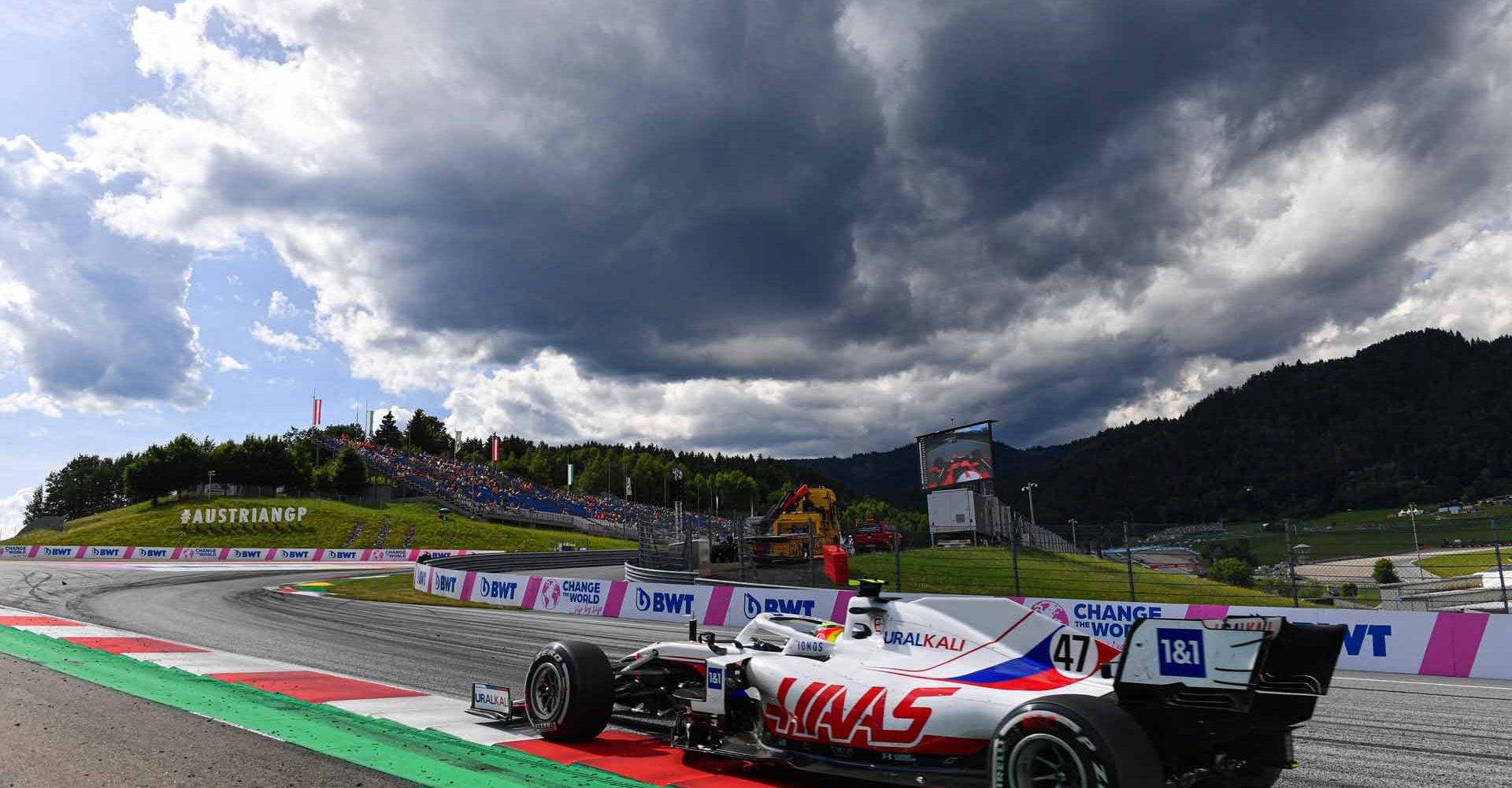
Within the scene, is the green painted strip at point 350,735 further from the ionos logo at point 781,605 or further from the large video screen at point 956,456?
the large video screen at point 956,456

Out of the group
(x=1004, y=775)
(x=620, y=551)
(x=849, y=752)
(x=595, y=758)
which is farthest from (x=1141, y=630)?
(x=620, y=551)

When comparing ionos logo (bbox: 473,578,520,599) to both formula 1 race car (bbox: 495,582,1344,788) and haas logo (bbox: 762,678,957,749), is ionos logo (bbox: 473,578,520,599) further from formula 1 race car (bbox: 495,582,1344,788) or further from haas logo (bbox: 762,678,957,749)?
haas logo (bbox: 762,678,957,749)

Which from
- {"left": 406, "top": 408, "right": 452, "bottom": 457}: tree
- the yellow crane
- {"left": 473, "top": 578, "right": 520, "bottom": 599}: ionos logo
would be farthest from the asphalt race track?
{"left": 406, "top": 408, "right": 452, "bottom": 457}: tree

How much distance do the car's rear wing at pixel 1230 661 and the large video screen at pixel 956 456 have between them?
33001mm

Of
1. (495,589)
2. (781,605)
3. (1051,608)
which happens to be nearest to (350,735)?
(1051,608)

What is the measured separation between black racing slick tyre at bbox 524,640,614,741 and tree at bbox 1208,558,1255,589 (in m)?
18.9

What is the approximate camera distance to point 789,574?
1278 inches

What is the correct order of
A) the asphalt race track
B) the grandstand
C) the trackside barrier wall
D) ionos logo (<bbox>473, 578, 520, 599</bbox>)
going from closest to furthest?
the asphalt race track
the trackside barrier wall
ionos logo (<bbox>473, 578, 520, 599</bbox>)
the grandstand

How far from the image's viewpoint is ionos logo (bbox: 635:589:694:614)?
20531 mm

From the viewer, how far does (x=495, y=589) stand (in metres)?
25.6

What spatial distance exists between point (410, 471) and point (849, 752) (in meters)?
95.9

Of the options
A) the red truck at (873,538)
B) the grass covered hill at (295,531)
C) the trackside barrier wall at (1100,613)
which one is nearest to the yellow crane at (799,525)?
the red truck at (873,538)

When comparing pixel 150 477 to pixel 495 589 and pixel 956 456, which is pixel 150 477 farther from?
pixel 956 456

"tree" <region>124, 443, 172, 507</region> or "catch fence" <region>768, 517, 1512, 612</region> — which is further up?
"tree" <region>124, 443, 172, 507</region>
